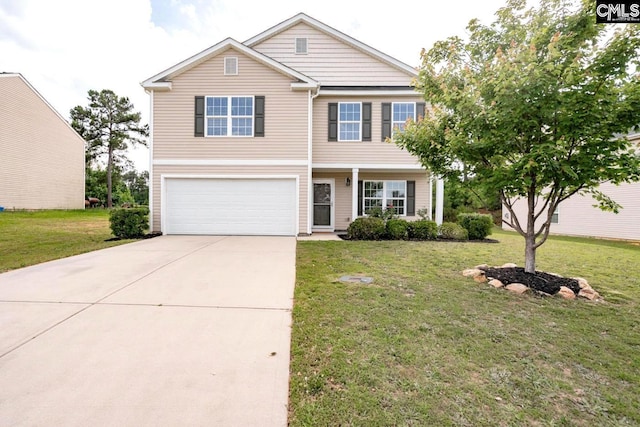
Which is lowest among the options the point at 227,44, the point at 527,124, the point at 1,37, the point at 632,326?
the point at 632,326

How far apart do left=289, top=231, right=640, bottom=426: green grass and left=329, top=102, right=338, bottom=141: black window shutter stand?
7.60 meters

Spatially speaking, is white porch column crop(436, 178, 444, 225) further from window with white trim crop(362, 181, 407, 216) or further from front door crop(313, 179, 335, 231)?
front door crop(313, 179, 335, 231)

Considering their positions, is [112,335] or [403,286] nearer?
[112,335]

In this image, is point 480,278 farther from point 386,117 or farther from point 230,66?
point 230,66

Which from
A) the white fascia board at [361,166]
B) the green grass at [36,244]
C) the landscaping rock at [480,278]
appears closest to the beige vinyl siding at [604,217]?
the white fascia board at [361,166]

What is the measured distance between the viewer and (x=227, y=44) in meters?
10.1

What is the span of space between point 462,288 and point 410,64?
10.7 metres

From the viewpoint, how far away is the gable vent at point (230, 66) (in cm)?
1030

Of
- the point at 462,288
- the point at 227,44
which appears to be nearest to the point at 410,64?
the point at 227,44

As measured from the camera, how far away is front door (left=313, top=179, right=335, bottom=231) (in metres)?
12.4

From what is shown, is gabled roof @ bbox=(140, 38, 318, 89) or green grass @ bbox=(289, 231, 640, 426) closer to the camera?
green grass @ bbox=(289, 231, 640, 426)

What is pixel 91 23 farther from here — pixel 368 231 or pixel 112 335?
pixel 112 335

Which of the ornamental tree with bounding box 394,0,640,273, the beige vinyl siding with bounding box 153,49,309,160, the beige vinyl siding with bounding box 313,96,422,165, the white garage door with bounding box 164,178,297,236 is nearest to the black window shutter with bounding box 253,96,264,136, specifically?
the beige vinyl siding with bounding box 153,49,309,160

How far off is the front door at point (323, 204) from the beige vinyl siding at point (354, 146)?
142 cm
